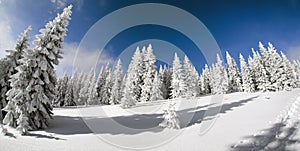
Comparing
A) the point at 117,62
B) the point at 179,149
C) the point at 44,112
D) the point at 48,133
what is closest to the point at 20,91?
the point at 44,112

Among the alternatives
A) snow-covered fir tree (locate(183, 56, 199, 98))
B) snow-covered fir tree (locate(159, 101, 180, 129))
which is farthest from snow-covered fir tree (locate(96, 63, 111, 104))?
snow-covered fir tree (locate(159, 101, 180, 129))

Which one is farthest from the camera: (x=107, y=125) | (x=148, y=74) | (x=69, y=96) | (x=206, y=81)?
(x=206, y=81)

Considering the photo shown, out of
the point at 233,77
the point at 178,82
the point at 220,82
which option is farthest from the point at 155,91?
the point at 233,77

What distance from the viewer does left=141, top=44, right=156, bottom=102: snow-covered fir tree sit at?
40938 mm

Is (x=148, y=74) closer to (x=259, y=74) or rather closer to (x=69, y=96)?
(x=69, y=96)

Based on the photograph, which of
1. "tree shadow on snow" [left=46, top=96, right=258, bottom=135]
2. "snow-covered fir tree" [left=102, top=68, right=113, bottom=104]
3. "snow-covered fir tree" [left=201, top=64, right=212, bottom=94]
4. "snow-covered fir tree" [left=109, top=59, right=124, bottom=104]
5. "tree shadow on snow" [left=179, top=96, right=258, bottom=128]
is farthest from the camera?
"snow-covered fir tree" [left=201, top=64, right=212, bottom=94]

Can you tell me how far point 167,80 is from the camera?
5494cm

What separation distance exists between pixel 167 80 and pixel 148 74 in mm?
13988

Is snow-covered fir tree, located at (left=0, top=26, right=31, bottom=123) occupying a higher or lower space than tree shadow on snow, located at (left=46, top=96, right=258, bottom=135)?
higher

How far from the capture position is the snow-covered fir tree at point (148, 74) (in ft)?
134

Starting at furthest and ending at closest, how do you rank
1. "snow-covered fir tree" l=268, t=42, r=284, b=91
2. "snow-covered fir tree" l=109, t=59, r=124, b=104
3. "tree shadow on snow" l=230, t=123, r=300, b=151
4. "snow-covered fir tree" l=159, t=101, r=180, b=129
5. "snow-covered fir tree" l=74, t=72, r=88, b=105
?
"snow-covered fir tree" l=74, t=72, r=88, b=105
"snow-covered fir tree" l=109, t=59, r=124, b=104
"snow-covered fir tree" l=268, t=42, r=284, b=91
"snow-covered fir tree" l=159, t=101, r=180, b=129
"tree shadow on snow" l=230, t=123, r=300, b=151

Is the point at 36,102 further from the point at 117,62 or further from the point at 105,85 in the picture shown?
the point at 117,62

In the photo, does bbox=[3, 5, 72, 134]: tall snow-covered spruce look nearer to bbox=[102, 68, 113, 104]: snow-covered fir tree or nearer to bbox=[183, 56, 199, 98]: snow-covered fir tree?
bbox=[183, 56, 199, 98]: snow-covered fir tree

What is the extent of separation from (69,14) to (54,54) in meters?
3.46
